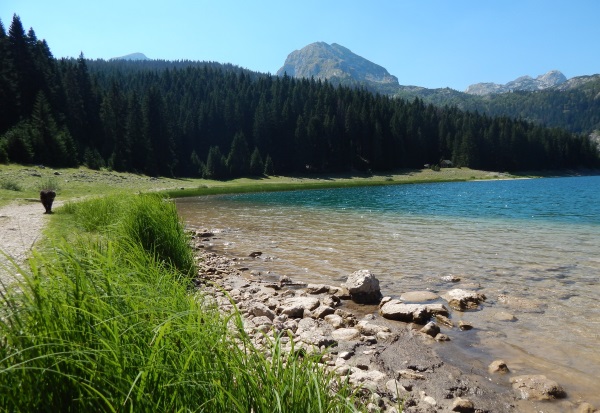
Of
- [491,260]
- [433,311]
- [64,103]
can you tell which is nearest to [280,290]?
[433,311]

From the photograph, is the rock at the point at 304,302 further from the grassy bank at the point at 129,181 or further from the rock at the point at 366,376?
the grassy bank at the point at 129,181

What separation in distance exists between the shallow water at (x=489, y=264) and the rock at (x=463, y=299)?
0.28m

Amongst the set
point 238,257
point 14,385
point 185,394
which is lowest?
point 238,257

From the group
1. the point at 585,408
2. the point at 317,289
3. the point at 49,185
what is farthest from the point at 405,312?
the point at 49,185

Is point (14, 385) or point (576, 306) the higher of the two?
point (14, 385)

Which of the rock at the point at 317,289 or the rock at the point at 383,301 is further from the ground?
the rock at the point at 383,301

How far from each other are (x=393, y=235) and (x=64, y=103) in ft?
284

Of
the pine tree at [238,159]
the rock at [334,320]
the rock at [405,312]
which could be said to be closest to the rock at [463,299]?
the rock at [405,312]

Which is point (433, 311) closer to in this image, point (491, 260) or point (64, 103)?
point (491, 260)

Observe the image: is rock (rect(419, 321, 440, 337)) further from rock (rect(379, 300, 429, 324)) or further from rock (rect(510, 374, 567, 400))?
rock (rect(510, 374, 567, 400))

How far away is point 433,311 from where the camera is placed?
773 cm

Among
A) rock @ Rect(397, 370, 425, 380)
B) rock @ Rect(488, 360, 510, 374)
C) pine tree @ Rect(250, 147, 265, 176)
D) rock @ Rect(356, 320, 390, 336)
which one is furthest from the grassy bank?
rock @ Rect(488, 360, 510, 374)

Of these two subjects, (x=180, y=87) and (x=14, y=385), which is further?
(x=180, y=87)

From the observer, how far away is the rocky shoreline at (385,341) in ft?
15.3
